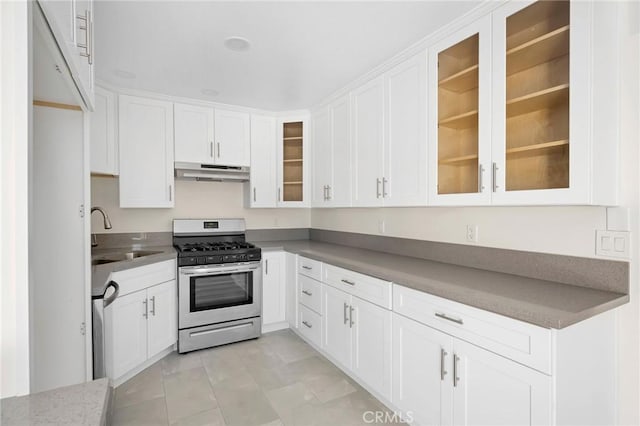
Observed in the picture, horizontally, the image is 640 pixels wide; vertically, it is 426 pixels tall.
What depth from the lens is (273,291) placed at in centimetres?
339

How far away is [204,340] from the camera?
9.80 feet

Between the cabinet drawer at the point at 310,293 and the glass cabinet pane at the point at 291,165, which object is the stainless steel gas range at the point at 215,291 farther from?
the glass cabinet pane at the point at 291,165

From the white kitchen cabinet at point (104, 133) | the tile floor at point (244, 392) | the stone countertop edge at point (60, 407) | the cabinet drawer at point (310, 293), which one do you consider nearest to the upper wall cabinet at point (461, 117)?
the cabinet drawer at point (310, 293)

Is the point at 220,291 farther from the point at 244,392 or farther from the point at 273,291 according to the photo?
the point at 244,392

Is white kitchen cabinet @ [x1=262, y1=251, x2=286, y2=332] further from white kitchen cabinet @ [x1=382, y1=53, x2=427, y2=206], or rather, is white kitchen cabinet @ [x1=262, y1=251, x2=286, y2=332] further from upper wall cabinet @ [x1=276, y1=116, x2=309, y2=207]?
white kitchen cabinet @ [x1=382, y1=53, x2=427, y2=206]

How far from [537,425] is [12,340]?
1707mm

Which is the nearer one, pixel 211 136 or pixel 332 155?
pixel 332 155

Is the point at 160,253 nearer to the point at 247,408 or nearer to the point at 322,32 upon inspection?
the point at 247,408

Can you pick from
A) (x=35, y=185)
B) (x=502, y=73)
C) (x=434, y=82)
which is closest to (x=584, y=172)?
(x=502, y=73)

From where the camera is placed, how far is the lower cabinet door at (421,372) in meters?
1.66

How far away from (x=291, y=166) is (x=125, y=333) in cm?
227

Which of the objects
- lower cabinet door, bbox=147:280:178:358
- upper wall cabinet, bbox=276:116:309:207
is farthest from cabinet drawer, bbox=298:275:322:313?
lower cabinet door, bbox=147:280:178:358

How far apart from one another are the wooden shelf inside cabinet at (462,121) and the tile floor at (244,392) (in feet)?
6.05

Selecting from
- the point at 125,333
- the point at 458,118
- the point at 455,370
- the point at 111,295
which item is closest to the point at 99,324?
the point at 111,295
